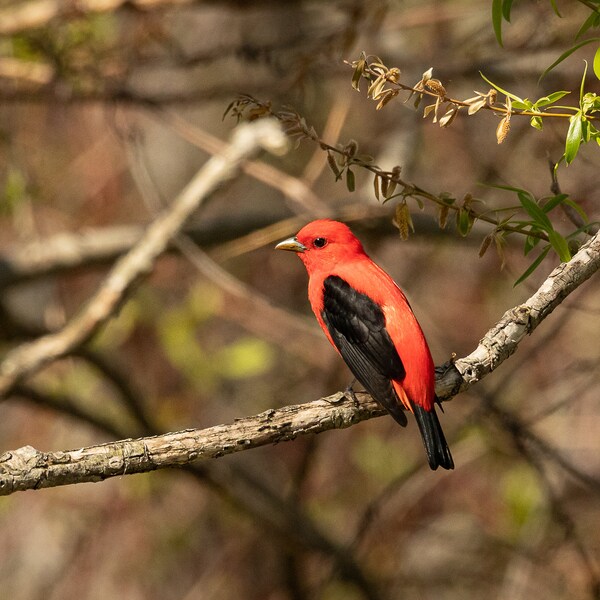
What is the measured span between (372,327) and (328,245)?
751 millimetres

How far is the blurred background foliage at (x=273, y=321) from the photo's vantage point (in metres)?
6.43

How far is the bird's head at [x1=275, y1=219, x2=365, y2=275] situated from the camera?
192 inches

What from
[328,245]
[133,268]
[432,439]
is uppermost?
[133,268]

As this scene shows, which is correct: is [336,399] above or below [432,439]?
below

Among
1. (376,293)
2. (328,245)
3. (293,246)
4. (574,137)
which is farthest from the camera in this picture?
(293,246)

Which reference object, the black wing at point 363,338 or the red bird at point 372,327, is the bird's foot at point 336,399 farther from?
the black wing at point 363,338

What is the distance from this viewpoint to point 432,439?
3.95m

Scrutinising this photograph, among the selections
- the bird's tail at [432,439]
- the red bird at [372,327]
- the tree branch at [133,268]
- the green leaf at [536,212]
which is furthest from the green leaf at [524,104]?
the tree branch at [133,268]

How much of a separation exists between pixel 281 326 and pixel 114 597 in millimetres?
3488

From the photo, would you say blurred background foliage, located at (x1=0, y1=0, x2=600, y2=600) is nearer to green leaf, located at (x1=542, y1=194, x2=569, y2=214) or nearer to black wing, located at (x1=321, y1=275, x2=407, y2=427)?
black wing, located at (x1=321, y1=275, x2=407, y2=427)

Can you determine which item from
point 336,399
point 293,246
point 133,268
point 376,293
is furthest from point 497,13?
point 133,268

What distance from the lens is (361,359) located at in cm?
420

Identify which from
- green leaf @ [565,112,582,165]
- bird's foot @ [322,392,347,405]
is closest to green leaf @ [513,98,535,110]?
green leaf @ [565,112,582,165]

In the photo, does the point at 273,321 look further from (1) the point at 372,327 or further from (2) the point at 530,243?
(2) the point at 530,243
